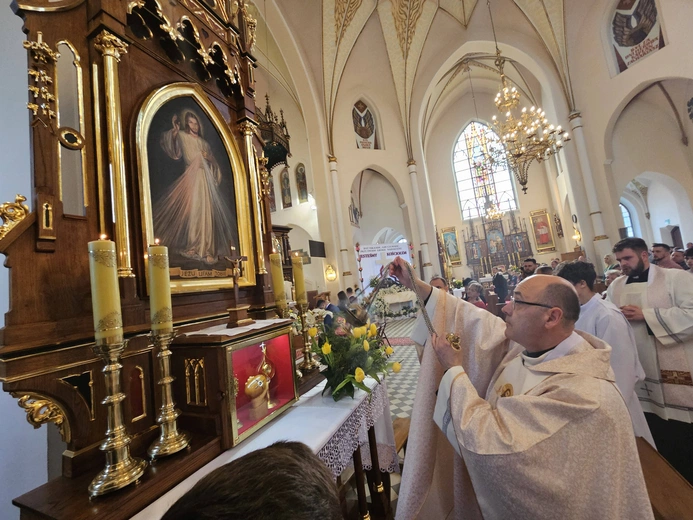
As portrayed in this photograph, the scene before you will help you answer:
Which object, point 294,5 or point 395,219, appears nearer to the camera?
point 294,5

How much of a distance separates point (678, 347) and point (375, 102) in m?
13.2

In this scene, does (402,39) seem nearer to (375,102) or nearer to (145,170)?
(375,102)

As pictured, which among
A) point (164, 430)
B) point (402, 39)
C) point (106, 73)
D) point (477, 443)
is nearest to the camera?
point (477, 443)

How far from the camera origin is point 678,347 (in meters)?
2.99

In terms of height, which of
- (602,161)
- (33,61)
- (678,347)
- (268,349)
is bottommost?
(678,347)

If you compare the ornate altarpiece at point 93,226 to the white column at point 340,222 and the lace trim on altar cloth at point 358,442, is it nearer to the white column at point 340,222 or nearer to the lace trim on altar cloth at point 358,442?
the lace trim on altar cloth at point 358,442

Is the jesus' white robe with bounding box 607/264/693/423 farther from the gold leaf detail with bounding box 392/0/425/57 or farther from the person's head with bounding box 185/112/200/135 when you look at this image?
the gold leaf detail with bounding box 392/0/425/57

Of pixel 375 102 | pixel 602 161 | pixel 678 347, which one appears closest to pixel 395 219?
pixel 375 102

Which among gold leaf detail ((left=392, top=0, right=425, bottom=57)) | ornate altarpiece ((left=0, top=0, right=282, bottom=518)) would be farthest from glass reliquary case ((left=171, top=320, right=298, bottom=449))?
gold leaf detail ((left=392, top=0, right=425, bottom=57))

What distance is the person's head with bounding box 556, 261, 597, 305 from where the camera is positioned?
117 inches

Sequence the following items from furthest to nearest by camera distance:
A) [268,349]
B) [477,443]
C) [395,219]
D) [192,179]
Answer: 1. [395,219]
2. [192,179]
3. [268,349]
4. [477,443]

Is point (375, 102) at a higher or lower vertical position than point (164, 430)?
higher

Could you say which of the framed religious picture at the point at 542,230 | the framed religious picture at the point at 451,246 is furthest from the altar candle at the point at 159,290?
the framed religious picture at the point at 542,230

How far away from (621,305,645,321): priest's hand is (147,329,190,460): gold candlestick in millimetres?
4003
